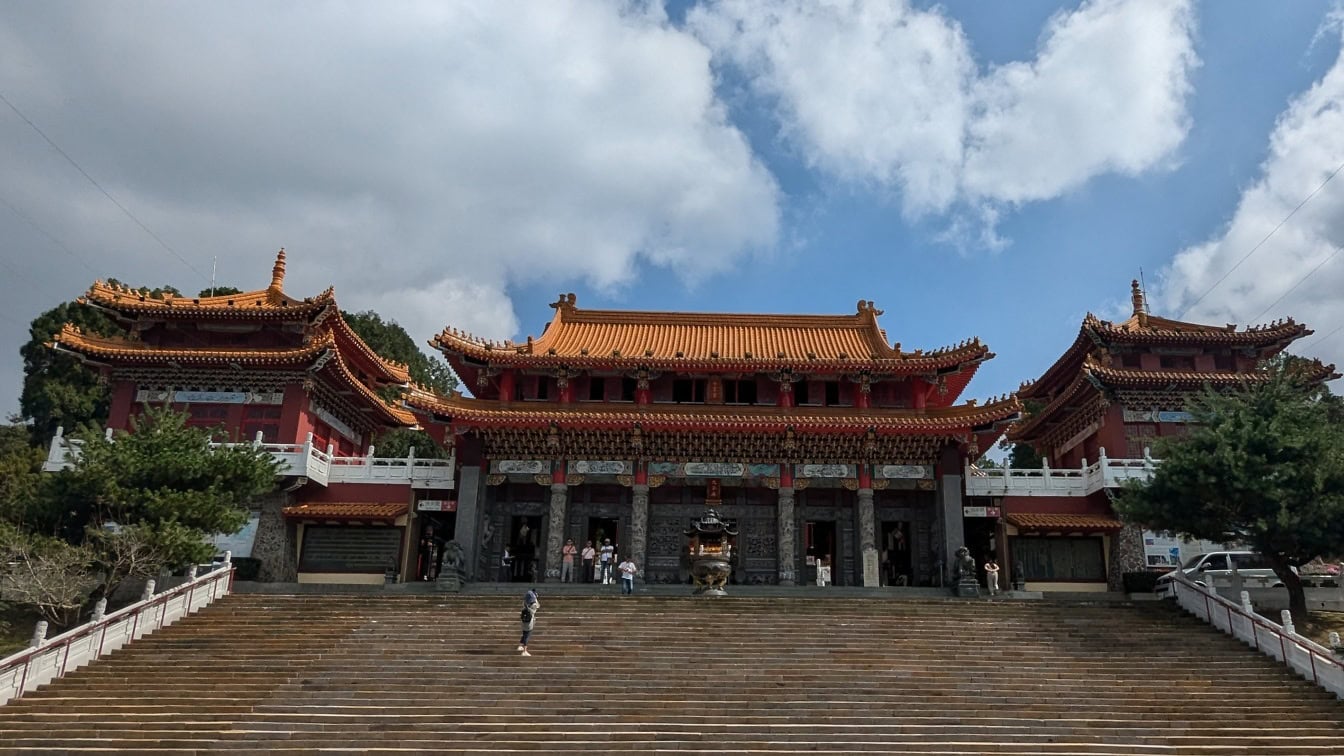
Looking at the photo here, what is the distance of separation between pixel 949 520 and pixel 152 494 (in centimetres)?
1933

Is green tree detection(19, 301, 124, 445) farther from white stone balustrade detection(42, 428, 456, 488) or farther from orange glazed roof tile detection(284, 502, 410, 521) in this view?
orange glazed roof tile detection(284, 502, 410, 521)

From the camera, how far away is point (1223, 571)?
2227 cm

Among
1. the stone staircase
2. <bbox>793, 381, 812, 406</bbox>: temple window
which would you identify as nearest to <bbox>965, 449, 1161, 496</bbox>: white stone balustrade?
<bbox>793, 381, 812, 406</bbox>: temple window

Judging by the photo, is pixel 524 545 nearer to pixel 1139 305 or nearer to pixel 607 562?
pixel 607 562

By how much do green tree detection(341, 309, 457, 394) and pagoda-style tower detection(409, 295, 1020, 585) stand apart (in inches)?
988

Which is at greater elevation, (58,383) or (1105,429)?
(58,383)

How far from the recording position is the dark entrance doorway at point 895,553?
1063 inches

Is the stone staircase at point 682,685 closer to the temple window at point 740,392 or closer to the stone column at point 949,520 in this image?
the stone column at point 949,520

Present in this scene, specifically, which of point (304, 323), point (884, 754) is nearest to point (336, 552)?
point (304, 323)

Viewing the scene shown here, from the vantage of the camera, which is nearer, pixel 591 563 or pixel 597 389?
pixel 591 563

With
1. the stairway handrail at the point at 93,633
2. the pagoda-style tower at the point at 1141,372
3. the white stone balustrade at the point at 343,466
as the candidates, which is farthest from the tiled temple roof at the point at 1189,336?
the stairway handrail at the point at 93,633

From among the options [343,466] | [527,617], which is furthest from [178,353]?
[527,617]

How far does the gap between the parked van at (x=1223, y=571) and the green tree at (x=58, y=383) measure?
43.2 m

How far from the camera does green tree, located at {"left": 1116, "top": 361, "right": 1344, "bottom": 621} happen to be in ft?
61.7
